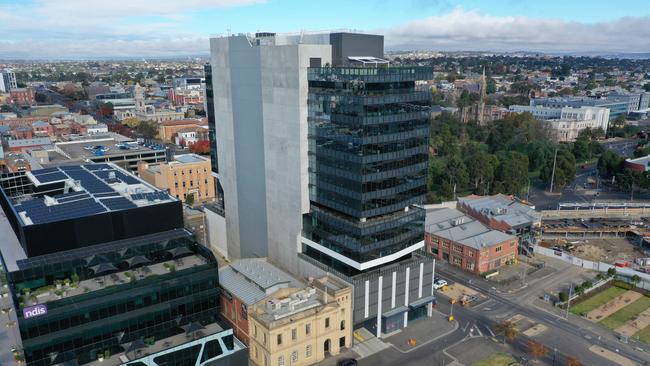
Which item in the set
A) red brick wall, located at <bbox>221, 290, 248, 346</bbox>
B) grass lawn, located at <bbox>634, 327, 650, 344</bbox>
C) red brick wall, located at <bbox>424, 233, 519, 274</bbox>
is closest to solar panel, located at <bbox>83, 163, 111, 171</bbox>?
red brick wall, located at <bbox>221, 290, 248, 346</bbox>

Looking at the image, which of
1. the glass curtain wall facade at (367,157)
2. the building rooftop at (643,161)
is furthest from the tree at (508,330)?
the building rooftop at (643,161)

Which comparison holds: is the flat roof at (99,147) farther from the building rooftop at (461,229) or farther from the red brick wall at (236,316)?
the building rooftop at (461,229)

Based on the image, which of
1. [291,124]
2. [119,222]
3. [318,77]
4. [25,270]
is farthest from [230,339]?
[318,77]

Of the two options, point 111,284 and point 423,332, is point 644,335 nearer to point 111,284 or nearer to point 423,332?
point 423,332

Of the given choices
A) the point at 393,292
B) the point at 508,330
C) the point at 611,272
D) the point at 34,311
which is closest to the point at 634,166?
the point at 611,272

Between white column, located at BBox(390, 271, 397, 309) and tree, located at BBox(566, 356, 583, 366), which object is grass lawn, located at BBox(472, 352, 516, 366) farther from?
white column, located at BBox(390, 271, 397, 309)

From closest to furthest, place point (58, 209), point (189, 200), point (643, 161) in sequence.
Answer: point (58, 209), point (189, 200), point (643, 161)

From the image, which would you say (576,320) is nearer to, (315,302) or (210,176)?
(315,302)
